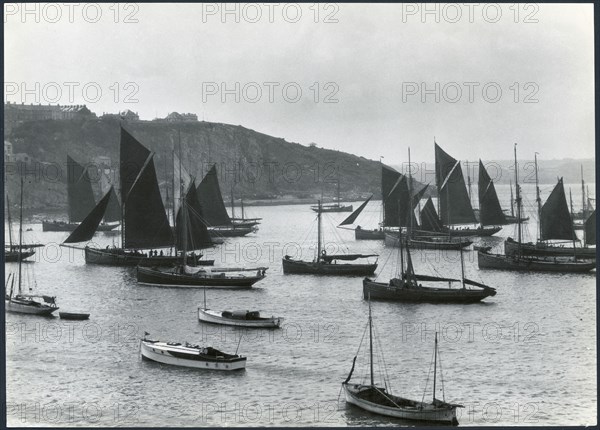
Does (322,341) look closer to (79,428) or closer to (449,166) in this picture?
(79,428)

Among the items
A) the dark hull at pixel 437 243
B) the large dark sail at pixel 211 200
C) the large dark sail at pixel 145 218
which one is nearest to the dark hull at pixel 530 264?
the dark hull at pixel 437 243

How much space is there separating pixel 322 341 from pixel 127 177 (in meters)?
42.4

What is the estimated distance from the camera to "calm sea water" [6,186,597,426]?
40.2 meters

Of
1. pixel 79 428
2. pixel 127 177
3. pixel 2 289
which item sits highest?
pixel 127 177

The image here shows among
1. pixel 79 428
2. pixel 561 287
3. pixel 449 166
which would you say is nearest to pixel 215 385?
pixel 79 428

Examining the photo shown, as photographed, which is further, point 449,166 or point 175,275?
point 449,166

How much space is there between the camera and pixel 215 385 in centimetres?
4394

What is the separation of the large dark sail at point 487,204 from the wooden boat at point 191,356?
7325cm

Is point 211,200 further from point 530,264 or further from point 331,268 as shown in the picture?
point 530,264

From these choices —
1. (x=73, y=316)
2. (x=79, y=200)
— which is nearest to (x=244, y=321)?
(x=73, y=316)

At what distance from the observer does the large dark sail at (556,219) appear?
89.8 meters

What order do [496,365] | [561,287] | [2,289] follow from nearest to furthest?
[2,289] → [496,365] → [561,287]

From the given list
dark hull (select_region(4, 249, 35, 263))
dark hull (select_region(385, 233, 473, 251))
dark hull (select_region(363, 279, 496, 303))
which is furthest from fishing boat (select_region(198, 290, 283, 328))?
dark hull (select_region(385, 233, 473, 251))

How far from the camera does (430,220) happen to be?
114250mm
